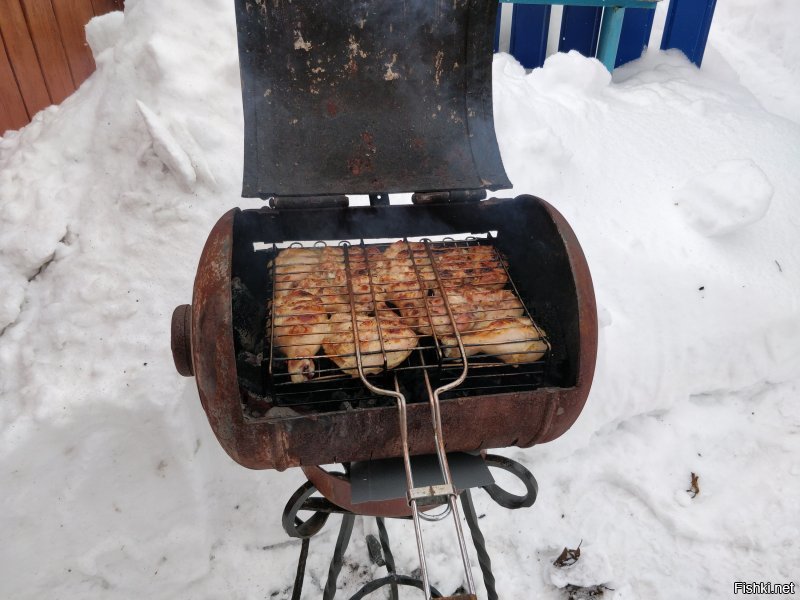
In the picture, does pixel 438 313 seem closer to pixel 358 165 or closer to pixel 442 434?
pixel 442 434

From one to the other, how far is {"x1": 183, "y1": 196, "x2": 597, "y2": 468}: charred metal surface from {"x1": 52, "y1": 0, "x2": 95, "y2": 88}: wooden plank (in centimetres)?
402

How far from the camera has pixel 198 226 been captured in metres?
3.17

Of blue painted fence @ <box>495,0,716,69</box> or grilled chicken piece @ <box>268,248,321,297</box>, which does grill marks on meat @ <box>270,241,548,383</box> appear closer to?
grilled chicken piece @ <box>268,248,321,297</box>

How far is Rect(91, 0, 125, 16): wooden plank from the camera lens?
4655 mm

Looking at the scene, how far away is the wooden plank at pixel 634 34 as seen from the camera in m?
4.98

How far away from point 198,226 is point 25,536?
6.23 ft

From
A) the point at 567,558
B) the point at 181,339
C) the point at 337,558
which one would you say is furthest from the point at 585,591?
the point at 181,339

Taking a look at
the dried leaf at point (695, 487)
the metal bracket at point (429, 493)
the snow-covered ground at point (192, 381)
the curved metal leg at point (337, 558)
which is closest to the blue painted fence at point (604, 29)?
the snow-covered ground at point (192, 381)

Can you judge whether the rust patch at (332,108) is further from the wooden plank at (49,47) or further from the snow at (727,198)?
the wooden plank at (49,47)

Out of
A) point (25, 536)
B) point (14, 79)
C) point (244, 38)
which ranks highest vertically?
point (244, 38)

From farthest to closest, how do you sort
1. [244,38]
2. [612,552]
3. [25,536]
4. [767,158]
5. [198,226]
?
[767,158] < [198,226] < [612,552] < [25,536] < [244,38]

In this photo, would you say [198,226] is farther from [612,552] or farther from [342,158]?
[612,552]

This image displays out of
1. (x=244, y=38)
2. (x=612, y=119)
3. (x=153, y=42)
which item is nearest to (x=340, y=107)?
(x=244, y=38)

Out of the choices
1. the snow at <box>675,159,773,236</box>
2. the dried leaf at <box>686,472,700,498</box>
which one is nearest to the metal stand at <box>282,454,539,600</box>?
Result: the dried leaf at <box>686,472,700,498</box>
